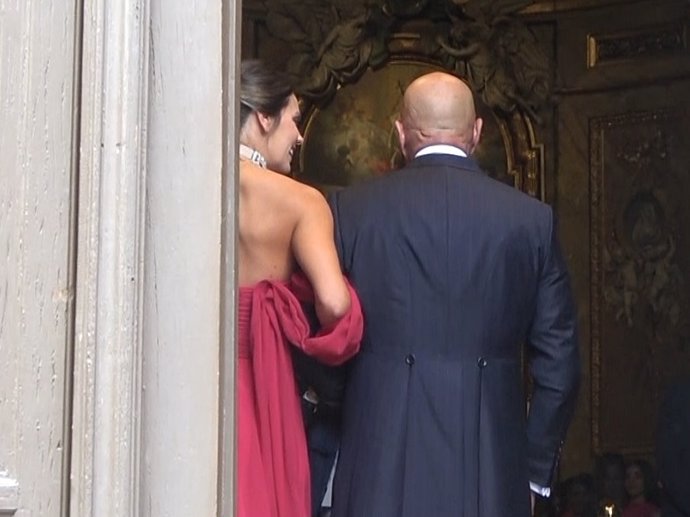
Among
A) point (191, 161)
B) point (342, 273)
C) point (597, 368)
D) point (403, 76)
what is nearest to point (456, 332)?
point (342, 273)

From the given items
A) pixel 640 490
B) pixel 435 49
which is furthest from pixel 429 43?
pixel 640 490

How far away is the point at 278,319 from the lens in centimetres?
412

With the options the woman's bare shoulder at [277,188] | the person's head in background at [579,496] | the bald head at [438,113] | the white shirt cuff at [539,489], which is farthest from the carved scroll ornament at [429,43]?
the woman's bare shoulder at [277,188]

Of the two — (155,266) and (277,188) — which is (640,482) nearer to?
(277,188)

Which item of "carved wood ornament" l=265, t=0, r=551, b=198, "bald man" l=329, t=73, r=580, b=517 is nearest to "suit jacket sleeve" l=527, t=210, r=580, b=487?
"bald man" l=329, t=73, r=580, b=517

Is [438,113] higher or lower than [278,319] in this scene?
higher

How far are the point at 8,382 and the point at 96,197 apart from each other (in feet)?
1.04

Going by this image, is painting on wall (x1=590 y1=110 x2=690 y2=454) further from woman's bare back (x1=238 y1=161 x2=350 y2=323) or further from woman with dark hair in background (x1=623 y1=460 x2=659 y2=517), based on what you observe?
woman's bare back (x1=238 y1=161 x2=350 y2=323)

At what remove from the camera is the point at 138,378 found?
3.00m

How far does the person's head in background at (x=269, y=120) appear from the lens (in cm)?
431

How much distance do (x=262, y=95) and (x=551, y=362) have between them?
896 millimetres

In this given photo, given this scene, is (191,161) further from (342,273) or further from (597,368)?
(597,368)

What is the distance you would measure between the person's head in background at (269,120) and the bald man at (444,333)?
0.21 m

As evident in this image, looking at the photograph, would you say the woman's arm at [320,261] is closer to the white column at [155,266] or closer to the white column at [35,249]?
the white column at [155,266]
